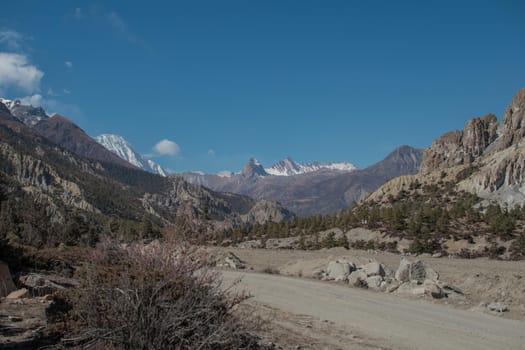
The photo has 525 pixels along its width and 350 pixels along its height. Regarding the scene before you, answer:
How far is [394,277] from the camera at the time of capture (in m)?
19.8

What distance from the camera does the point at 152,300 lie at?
17.1 ft

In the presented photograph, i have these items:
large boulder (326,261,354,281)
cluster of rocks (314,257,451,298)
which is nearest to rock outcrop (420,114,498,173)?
large boulder (326,261,354,281)

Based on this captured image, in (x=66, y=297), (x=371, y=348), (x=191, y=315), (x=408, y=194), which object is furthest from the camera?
(x=408, y=194)

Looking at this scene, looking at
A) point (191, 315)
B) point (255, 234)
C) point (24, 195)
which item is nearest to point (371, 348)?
point (191, 315)

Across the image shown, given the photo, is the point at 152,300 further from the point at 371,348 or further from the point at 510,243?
the point at 510,243

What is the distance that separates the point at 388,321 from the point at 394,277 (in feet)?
26.2

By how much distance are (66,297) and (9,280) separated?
5970mm

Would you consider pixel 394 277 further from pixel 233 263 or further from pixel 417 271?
pixel 233 263

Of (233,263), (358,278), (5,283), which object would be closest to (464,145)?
(233,263)

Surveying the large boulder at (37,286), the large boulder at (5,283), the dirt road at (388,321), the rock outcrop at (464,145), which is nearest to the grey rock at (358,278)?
the dirt road at (388,321)

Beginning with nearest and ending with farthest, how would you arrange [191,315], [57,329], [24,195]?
[191,315]
[57,329]
[24,195]

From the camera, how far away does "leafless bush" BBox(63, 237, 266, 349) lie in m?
4.84

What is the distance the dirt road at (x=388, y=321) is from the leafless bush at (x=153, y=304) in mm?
4398

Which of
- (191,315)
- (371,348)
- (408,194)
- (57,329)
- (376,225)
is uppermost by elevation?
(408,194)
